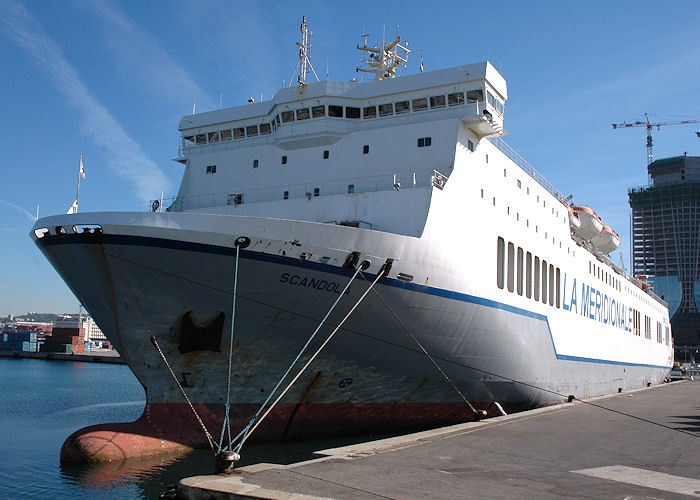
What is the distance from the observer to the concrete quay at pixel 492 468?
634 cm

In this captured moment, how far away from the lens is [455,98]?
49.4 feet

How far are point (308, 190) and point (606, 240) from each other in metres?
18.1

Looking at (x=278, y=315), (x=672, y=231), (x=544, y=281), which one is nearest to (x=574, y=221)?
(x=544, y=281)

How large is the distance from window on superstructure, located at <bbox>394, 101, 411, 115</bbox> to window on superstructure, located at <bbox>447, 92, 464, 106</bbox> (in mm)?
1044

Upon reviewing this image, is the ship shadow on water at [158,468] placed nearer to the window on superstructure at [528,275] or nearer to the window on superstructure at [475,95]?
the window on superstructure at [528,275]

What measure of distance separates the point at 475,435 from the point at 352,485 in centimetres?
464

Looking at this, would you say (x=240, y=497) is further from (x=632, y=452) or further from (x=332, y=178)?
Answer: (x=332, y=178)

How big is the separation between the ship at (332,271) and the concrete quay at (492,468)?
2.30 metres

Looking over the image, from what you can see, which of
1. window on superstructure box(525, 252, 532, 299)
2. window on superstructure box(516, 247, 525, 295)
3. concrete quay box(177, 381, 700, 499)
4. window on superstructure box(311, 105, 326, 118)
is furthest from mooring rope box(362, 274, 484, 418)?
window on superstructure box(311, 105, 326, 118)

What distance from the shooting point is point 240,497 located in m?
6.14

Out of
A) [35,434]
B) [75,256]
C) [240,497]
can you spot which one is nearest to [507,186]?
[75,256]

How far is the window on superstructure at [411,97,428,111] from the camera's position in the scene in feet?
50.0

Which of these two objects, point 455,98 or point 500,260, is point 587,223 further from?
point 455,98

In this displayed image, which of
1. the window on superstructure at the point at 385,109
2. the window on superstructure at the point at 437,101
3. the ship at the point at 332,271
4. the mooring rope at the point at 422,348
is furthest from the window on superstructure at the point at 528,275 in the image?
the window on superstructure at the point at 385,109
